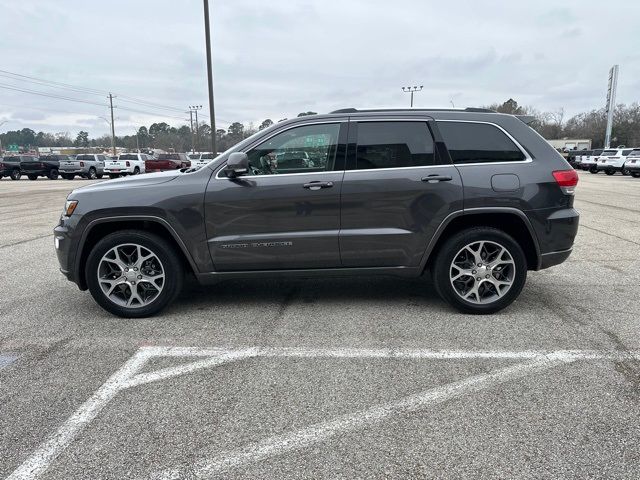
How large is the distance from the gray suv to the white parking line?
901 mm

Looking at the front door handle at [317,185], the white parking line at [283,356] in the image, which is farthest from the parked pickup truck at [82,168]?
the white parking line at [283,356]

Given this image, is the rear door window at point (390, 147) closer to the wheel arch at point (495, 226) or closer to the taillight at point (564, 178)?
the wheel arch at point (495, 226)

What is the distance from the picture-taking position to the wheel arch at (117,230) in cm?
441

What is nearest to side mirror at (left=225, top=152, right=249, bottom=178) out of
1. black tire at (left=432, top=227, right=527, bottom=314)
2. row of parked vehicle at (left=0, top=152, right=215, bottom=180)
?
black tire at (left=432, top=227, right=527, bottom=314)

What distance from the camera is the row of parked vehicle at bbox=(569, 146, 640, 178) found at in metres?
30.3

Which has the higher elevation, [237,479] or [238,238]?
[238,238]

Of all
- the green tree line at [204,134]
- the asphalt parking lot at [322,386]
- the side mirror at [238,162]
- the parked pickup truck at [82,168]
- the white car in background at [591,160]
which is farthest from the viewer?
the green tree line at [204,134]

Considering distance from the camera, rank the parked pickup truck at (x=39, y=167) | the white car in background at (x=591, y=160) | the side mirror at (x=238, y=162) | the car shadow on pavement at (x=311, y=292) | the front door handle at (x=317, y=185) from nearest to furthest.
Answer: the side mirror at (x=238, y=162), the front door handle at (x=317, y=185), the car shadow on pavement at (x=311, y=292), the parked pickup truck at (x=39, y=167), the white car in background at (x=591, y=160)

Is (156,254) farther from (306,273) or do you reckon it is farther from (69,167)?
(69,167)

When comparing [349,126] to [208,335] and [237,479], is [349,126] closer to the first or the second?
[208,335]

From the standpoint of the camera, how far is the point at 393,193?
4379mm

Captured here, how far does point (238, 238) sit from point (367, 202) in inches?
47.6

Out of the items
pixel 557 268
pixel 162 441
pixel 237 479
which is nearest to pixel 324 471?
pixel 237 479

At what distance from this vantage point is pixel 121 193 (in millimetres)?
4363
